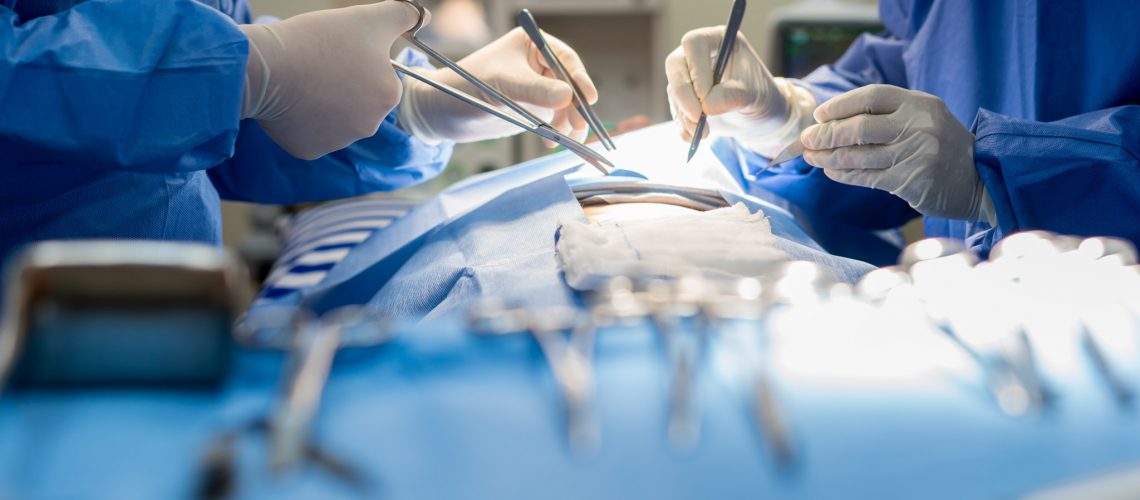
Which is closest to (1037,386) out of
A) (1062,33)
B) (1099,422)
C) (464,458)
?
(1099,422)

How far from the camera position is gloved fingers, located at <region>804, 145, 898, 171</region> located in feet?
4.87

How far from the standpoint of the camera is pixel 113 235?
4.79 ft

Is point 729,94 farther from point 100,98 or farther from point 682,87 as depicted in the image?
point 100,98

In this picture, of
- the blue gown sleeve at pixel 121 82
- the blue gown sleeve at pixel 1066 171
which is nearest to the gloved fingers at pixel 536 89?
the blue gown sleeve at pixel 121 82

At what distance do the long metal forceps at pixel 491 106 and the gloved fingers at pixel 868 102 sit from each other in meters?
0.40

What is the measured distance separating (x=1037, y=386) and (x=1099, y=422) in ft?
0.15

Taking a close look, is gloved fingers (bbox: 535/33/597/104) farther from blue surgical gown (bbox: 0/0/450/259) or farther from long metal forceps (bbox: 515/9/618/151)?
blue surgical gown (bbox: 0/0/450/259)

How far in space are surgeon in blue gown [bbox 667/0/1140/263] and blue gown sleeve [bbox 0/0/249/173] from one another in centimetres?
78

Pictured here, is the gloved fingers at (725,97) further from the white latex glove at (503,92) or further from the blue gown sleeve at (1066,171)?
the blue gown sleeve at (1066,171)

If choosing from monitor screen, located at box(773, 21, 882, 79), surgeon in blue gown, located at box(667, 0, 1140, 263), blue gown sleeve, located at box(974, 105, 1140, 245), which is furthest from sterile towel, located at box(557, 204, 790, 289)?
monitor screen, located at box(773, 21, 882, 79)

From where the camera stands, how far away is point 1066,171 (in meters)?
1.42

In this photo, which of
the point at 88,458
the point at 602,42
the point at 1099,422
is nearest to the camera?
the point at 88,458

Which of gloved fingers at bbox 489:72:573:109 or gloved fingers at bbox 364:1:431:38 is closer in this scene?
gloved fingers at bbox 364:1:431:38

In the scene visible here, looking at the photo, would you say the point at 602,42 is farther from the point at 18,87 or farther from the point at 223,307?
the point at 223,307
